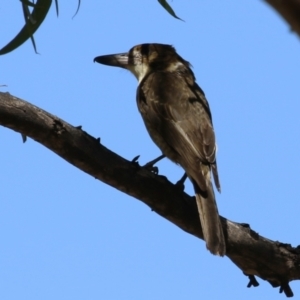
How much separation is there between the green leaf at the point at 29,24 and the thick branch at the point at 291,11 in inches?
68.3

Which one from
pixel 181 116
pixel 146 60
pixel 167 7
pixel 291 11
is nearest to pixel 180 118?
pixel 181 116

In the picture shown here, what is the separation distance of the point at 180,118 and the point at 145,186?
1.24m

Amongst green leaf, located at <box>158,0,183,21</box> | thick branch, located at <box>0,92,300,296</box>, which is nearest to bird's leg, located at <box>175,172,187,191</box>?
thick branch, located at <box>0,92,300,296</box>

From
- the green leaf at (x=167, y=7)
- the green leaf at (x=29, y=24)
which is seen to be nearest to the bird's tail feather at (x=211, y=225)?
the green leaf at (x=167, y=7)

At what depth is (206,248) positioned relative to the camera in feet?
8.69

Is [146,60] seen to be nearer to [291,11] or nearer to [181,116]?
[181,116]

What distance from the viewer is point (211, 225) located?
267 centimetres

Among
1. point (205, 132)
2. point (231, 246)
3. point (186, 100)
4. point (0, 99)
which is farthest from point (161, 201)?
point (186, 100)

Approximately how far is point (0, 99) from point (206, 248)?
3.53 ft

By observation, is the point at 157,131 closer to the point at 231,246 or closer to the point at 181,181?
the point at 181,181

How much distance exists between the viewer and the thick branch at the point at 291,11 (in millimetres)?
536

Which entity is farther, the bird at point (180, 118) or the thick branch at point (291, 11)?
the bird at point (180, 118)

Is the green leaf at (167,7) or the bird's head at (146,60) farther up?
the bird's head at (146,60)

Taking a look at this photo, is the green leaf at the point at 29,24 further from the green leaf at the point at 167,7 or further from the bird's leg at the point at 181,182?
the bird's leg at the point at 181,182
